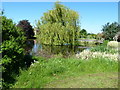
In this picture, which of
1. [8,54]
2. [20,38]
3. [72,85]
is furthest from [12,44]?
[72,85]

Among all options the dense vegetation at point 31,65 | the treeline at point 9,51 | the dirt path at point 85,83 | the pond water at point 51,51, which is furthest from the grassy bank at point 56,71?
the pond water at point 51,51

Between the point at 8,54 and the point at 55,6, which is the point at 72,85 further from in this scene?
the point at 55,6

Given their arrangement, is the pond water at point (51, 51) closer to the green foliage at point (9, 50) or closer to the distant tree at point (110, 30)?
the green foliage at point (9, 50)

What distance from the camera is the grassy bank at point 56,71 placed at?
5715 mm

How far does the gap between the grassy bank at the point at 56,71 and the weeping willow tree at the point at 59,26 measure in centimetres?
1699

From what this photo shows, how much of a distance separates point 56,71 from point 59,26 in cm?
1876

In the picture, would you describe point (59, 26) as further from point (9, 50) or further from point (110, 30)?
point (110, 30)

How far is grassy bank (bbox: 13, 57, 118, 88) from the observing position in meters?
5.71

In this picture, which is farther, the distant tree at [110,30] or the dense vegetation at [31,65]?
the distant tree at [110,30]

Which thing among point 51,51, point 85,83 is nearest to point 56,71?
point 85,83

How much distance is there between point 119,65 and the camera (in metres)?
8.10

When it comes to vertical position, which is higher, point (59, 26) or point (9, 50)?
point (59, 26)

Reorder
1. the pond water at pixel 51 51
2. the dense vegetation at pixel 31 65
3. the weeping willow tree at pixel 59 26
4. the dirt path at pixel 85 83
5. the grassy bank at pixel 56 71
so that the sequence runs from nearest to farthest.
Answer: the dirt path at pixel 85 83 < the grassy bank at pixel 56 71 < the dense vegetation at pixel 31 65 < the pond water at pixel 51 51 < the weeping willow tree at pixel 59 26

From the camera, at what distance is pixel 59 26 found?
25422mm
